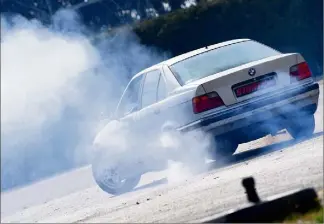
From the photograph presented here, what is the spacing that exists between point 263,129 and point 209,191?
2217 mm

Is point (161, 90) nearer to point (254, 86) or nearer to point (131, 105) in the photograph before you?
point (131, 105)

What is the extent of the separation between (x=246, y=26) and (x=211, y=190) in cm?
1726

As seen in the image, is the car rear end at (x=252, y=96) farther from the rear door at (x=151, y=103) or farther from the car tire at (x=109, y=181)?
the car tire at (x=109, y=181)

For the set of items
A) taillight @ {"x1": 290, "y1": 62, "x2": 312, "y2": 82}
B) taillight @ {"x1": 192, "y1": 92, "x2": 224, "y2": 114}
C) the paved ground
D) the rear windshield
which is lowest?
the paved ground

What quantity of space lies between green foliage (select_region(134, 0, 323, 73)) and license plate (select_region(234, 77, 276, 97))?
47.7 ft

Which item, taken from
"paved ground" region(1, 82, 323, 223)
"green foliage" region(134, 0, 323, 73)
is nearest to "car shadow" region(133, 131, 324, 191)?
"paved ground" region(1, 82, 323, 223)

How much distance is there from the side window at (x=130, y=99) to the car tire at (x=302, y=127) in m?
2.13

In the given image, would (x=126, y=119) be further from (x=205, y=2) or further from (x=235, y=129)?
(x=205, y=2)

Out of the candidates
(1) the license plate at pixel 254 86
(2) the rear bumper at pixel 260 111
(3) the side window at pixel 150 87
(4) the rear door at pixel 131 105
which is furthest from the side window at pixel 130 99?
(1) the license plate at pixel 254 86

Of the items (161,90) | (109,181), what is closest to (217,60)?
(161,90)

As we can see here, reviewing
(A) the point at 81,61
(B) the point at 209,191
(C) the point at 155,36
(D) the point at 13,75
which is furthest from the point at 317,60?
(B) the point at 209,191

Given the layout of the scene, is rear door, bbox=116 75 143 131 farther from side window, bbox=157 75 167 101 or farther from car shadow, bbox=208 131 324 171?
car shadow, bbox=208 131 324 171

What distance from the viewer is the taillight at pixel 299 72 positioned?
10688mm

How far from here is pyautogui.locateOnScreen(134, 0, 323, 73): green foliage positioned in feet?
82.1
